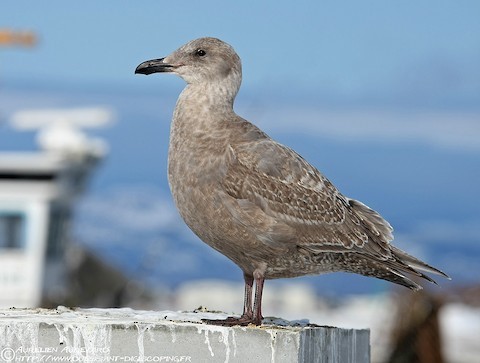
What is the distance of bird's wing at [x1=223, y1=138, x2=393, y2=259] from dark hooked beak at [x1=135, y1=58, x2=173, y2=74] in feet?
2.52

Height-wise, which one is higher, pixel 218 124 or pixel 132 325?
pixel 218 124

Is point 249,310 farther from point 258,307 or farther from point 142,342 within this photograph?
point 142,342

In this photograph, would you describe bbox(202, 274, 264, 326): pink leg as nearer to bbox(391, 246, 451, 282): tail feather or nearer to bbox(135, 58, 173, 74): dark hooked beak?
bbox(391, 246, 451, 282): tail feather

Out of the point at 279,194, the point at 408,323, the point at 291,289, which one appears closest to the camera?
the point at 279,194

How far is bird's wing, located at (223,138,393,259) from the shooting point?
7.72m

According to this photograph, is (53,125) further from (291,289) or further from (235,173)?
(235,173)

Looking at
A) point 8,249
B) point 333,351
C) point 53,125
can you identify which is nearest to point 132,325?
point 333,351

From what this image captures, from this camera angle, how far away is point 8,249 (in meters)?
64.6

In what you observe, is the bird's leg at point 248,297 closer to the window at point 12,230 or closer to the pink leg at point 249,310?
the pink leg at point 249,310

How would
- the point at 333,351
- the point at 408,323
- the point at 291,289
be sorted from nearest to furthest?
the point at 333,351, the point at 408,323, the point at 291,289

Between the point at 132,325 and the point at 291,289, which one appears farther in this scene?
the point at 291,289

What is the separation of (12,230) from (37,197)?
3.68 meters

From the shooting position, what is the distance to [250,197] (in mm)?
7688

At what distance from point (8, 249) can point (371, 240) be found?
57726 mm
